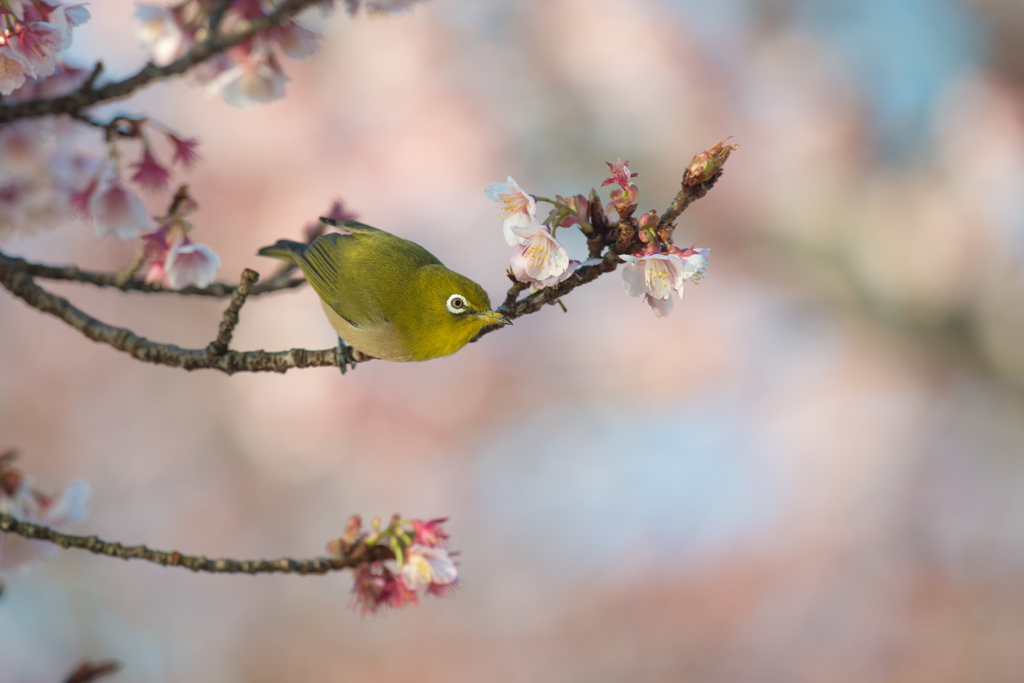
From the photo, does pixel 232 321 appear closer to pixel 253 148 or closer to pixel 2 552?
pixel 2 552

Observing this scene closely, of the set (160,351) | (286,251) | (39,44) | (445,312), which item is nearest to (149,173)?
(286,251)

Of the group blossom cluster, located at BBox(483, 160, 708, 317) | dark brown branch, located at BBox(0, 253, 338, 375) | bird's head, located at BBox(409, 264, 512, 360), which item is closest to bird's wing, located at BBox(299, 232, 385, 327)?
bird's head, located at BBox(409, 264, 512, 360)

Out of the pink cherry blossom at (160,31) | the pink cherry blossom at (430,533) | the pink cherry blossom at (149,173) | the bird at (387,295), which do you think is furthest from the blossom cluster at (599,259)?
the pink cherry blossom at (160,31)

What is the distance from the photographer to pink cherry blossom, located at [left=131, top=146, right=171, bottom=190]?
1583 mm

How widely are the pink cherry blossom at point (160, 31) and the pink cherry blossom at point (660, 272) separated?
A: 1.21 meters

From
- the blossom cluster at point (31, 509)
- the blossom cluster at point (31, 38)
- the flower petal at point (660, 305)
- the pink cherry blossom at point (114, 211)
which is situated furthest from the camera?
the pink cherry blossom at point (114, 211)

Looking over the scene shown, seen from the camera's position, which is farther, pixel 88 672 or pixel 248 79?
pixel 248 79

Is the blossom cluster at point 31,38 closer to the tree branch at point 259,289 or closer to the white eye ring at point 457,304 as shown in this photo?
the tree branch at point 259,289

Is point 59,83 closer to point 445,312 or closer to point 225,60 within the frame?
point 225,60

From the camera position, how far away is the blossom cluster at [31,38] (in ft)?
3.64

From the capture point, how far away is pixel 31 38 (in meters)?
1.13

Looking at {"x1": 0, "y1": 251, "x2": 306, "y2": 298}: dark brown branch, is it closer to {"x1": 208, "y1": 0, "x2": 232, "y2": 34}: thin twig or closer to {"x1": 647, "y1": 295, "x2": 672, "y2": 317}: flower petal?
{"x1": 208, "y1": 0, "x2": 232, "y2": 34}: thin twig

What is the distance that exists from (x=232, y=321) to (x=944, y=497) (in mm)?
4036

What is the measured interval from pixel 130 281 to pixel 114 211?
0.19m
